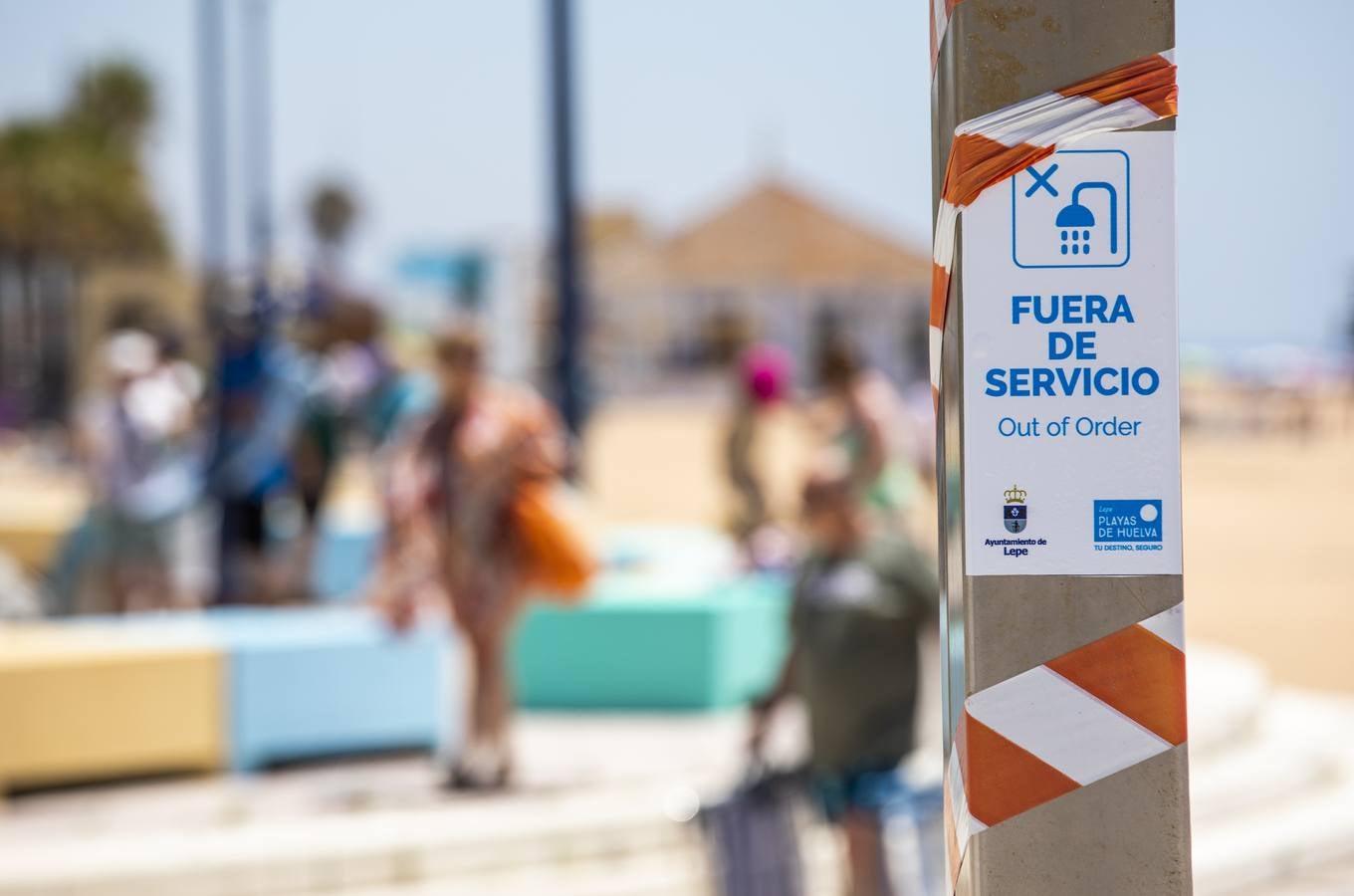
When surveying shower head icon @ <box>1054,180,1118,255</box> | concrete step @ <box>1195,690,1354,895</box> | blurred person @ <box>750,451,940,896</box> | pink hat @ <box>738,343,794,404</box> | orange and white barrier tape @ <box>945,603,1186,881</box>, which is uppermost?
shower head icon @ <box>1054,180,1118,255</box>

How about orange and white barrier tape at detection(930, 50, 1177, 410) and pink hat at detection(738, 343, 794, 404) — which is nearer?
orange and white barrier tape at detection(930, 50, 1177, 410)

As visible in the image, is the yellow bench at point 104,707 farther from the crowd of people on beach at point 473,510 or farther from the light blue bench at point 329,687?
the crowd of people on beach at point 473,510

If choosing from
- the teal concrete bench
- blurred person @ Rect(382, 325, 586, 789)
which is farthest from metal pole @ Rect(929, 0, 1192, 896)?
the teal concrete bench

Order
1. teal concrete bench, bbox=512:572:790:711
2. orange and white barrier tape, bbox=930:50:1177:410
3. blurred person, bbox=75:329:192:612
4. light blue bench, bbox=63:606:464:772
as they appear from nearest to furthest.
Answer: orange and white barrier tape, bbox=930:50:1177:410 → light blue bench, bbox=63:606:464:772 → teal concrete bench, bbox=512:572:790:711 → blurred person, bbox=75:329:192:612

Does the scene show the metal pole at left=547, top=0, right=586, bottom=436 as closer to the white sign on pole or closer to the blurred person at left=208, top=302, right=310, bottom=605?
the blurred person at left=208, top=302, right=310, bottom=605

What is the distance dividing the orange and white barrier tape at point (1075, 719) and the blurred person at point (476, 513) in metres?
4.50

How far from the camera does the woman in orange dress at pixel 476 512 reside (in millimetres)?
6406

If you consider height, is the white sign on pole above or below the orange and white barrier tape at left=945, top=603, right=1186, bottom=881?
above

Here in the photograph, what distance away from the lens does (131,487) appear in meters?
9.07

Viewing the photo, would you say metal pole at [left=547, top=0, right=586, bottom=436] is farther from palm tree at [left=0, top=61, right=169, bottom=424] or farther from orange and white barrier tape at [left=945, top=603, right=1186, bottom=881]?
palm tree at [left=0, top=61, right=169, bottom=424]

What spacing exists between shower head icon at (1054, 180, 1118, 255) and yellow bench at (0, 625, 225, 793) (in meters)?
5.47

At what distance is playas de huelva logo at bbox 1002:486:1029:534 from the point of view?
2.03 metres

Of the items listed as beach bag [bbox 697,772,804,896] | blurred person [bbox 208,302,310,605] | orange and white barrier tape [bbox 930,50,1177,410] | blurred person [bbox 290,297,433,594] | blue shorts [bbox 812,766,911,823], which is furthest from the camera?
blurred person [bbox 290,297,433,594]

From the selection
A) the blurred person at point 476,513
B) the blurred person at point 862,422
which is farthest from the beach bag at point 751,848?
the blurred person at point 862,422
